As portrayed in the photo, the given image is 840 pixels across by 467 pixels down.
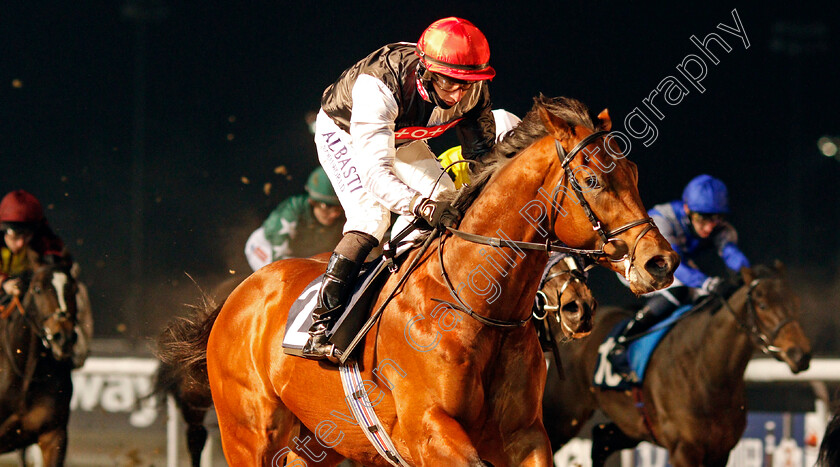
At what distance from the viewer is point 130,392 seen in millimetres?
6230

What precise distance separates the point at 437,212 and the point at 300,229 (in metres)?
3.90

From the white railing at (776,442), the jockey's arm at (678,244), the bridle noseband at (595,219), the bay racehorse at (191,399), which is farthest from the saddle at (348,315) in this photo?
the white railing at (776,442)

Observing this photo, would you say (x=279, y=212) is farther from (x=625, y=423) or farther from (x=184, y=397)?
(x=625, y=423)

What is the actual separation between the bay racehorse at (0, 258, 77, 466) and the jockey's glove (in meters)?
3.14

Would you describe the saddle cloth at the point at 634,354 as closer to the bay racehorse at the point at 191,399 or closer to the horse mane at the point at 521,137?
the bay racehorse at the point at 191,399

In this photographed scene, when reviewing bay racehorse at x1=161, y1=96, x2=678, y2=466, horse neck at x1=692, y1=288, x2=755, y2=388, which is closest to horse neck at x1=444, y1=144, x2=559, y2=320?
bay racehorse at x1=161, y1=96, x2=678, y2=466

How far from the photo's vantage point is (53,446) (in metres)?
4.88

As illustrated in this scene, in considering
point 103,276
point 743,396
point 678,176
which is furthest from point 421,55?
point 103,276

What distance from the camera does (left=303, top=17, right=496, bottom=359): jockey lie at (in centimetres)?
276

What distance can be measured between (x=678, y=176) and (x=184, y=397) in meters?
4.09

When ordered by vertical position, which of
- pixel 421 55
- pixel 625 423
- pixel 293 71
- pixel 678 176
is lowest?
pixel 625 423

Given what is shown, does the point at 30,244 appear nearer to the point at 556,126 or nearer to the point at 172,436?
the point at 172,436

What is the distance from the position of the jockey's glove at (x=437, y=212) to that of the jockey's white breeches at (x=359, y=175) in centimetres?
34

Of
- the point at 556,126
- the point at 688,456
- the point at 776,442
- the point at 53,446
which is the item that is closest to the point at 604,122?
the point at 556,126
